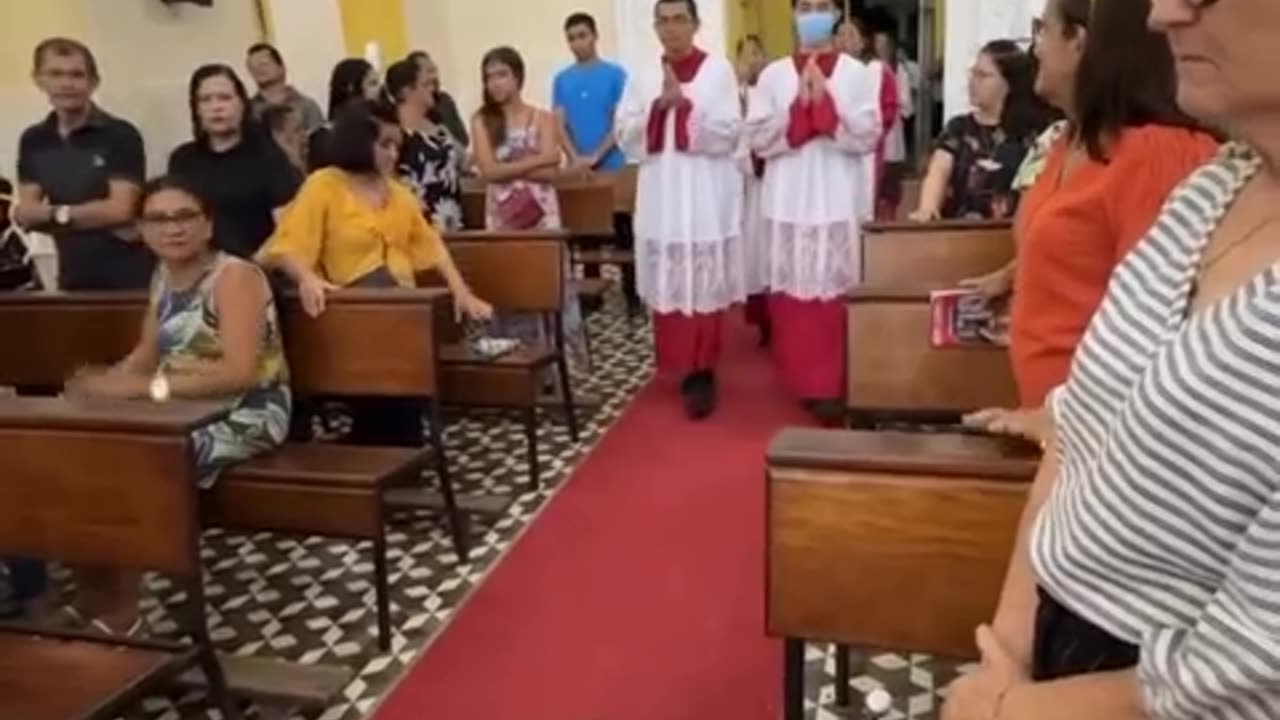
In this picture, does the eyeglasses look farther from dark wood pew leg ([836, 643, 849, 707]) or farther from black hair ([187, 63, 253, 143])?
dark wood pew leg ([836, 643, 849, 707])

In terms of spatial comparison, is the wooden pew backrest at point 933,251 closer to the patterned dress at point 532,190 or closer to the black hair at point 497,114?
the patterned dress at point 532,190

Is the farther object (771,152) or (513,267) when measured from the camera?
(771,152)

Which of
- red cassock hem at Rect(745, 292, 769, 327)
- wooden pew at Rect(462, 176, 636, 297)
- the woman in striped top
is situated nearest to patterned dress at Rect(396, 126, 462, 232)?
wooden pew at Rect(462, 176, 636, 297)

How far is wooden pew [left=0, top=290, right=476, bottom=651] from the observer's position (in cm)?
279

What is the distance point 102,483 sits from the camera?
2.20 meters

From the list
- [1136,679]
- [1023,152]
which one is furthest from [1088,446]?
[1023,152]

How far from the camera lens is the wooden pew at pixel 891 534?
1688 mm

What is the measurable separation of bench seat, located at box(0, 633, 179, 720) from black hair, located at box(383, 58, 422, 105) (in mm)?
2959

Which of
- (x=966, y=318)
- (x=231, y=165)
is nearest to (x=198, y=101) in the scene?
(x=231, y=165)

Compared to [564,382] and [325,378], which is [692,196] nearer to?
[564,382]

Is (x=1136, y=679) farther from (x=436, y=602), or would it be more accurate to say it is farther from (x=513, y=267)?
(x=513, y=267)

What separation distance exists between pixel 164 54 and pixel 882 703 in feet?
13.5

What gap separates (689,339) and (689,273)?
9.5 inches

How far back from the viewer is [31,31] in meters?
4.48
